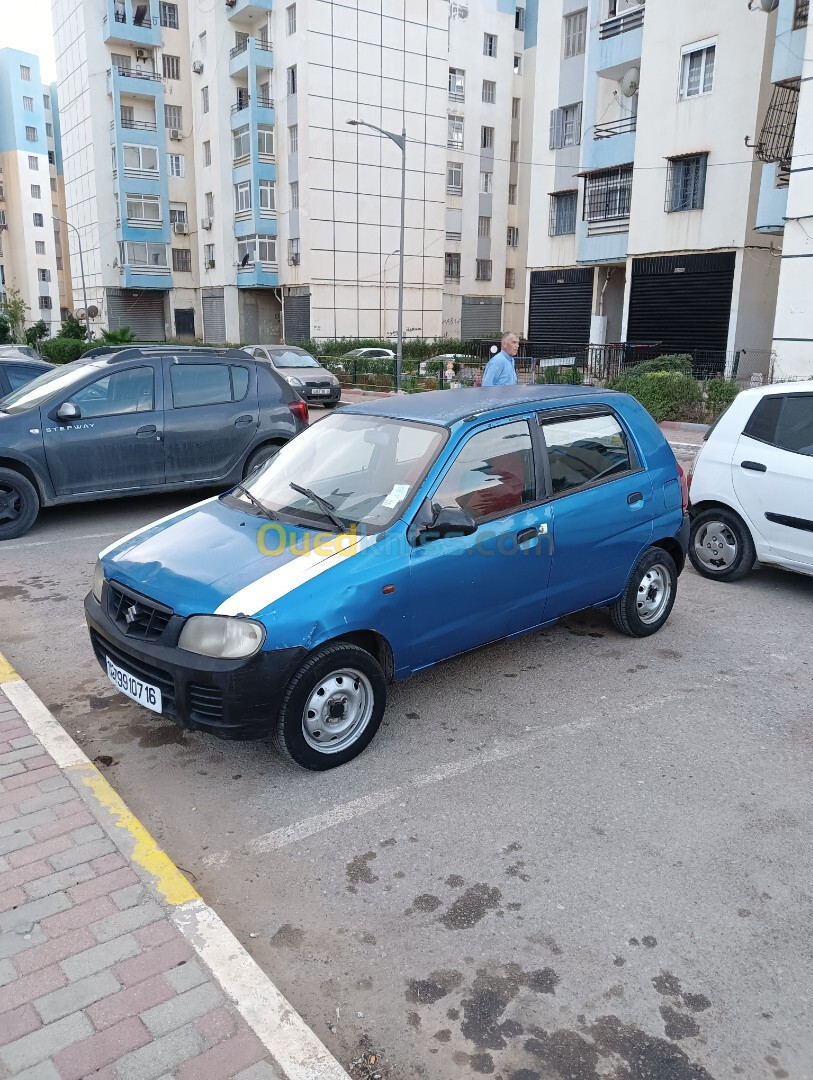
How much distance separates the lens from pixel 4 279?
83062 millimetres

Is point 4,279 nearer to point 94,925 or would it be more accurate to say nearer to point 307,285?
point 307,285

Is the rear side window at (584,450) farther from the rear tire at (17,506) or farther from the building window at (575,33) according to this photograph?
the building window at (575,33)

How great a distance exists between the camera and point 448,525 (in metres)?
4.28

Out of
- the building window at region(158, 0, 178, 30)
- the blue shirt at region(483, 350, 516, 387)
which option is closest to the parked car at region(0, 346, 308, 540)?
the blue shirt at region(483, 350, 516, 387)

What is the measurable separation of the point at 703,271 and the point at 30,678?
23216 mm

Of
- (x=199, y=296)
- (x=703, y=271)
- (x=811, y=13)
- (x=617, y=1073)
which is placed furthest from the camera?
(x=199, y=296)

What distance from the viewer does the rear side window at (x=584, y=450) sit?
508 cm

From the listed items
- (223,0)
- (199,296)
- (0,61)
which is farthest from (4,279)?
(223,0)

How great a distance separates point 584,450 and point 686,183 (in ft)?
72.6

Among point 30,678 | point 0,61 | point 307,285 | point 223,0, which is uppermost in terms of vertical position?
point 0,61

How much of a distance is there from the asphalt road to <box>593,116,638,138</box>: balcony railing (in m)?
25.1

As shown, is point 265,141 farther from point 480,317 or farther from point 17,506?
point 17,506

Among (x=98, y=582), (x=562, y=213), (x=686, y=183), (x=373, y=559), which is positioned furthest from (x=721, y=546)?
(x=562, y=213)

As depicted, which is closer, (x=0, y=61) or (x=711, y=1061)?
(x=711, y=1061)
